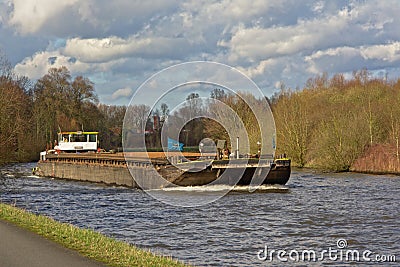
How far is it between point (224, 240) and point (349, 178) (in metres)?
26.4

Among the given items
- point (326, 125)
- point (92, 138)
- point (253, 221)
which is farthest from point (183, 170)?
point (92, 138)

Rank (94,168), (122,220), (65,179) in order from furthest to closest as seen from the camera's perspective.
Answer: (65,179), (94,168), (122,220)

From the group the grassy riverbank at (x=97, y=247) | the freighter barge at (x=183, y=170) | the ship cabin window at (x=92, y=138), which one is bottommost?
the grassy riverbank at (x=97, y=247)

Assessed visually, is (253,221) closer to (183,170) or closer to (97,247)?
(97,247)

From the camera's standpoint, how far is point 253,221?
21312mm

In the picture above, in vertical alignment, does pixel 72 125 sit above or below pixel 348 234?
above

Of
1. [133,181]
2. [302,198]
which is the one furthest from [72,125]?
[302,198]

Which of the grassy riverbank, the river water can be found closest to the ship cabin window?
the river water

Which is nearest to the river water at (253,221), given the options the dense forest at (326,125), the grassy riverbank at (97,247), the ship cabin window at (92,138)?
the grassy riverbank at (97,247)

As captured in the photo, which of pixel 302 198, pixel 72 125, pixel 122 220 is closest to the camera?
pixel 122 220

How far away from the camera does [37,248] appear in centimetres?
1139

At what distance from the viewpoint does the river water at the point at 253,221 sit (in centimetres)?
1523

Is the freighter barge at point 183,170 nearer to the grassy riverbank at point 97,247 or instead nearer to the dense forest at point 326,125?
the dense forest at point 326,125

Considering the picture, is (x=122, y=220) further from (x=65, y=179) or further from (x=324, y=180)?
(x=65, y=179)
